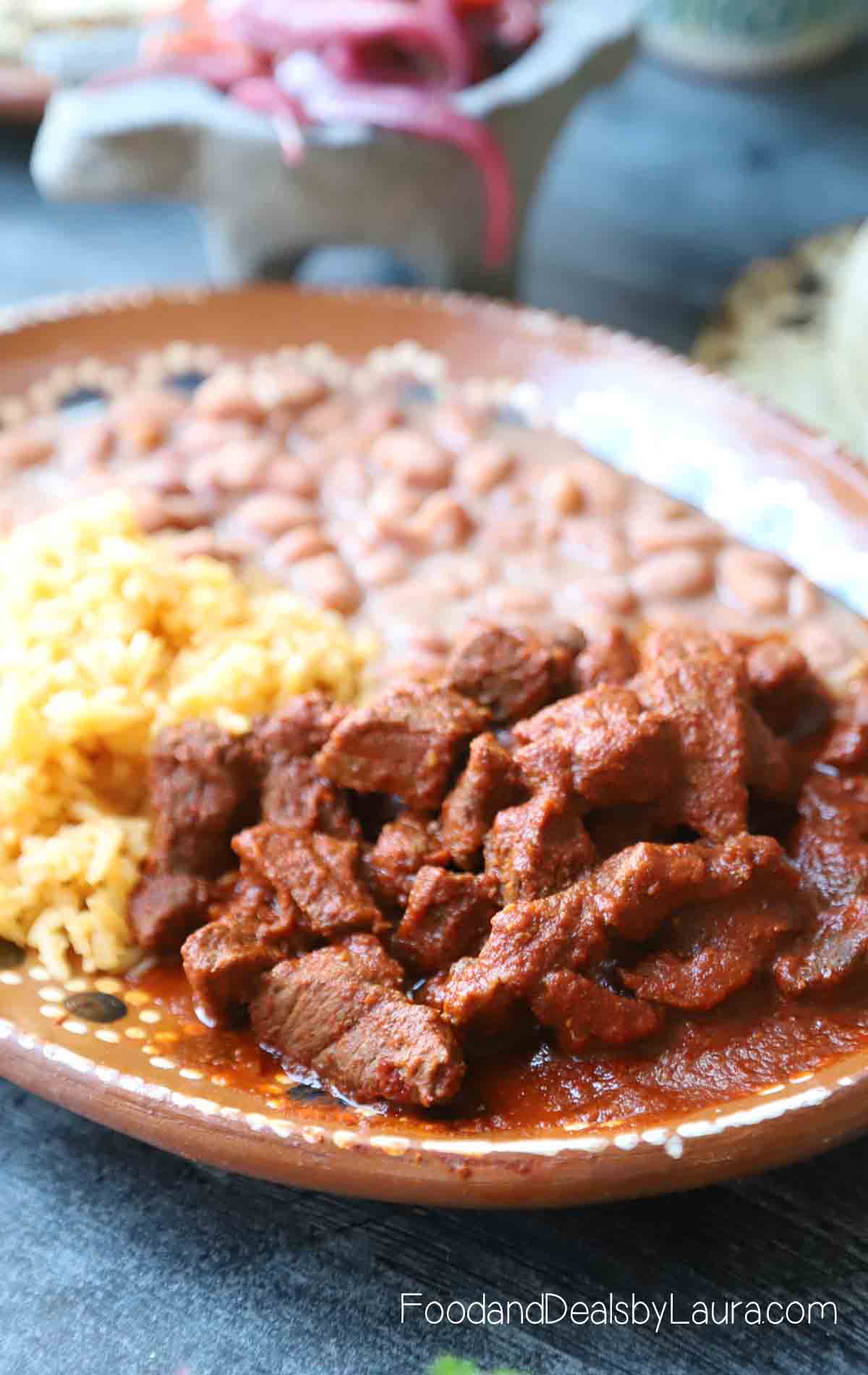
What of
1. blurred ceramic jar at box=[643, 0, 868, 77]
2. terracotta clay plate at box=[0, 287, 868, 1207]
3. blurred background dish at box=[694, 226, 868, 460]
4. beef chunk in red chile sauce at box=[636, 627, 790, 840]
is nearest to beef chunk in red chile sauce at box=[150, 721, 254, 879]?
terracotta clay plate at box=[0, 287, 868, 1207]

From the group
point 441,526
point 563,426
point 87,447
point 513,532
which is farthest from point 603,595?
point 87,447

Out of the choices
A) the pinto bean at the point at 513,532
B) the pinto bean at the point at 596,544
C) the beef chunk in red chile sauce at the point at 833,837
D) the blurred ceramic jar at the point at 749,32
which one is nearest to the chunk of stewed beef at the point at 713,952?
the beef chunk in red chile sauce at the point at 833,837

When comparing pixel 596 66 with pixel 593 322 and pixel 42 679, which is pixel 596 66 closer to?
pixel 593 322

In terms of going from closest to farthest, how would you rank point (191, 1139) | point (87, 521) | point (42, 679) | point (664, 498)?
point (191, 1139), point (42, 679), point (87, 521), point (664, 498)

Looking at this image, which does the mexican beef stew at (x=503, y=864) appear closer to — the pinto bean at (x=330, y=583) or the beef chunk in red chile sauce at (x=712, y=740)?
the beef chunk in red chile sauce at (x=712, y=740)

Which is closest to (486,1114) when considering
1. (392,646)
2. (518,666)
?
(518,666)

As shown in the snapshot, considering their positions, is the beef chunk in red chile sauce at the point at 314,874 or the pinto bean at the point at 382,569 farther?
the pinto bean at the point at 382,569

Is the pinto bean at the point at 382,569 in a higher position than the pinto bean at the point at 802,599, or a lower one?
lower
